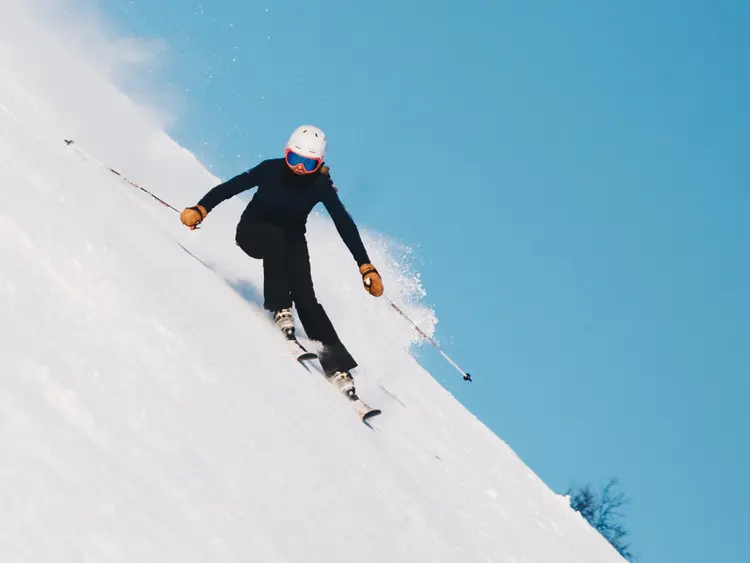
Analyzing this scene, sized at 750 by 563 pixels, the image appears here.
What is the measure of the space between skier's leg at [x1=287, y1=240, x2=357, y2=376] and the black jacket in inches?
5.3

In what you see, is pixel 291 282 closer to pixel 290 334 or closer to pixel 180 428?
pixel 290 334

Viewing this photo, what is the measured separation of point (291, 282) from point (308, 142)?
2.80ft

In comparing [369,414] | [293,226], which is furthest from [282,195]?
[369,414]

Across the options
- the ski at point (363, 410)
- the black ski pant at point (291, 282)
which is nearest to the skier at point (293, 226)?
the black ski pant at point (291, 282)

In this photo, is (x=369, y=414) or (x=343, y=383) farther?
(x=343, y=383)

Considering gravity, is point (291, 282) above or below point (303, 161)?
below

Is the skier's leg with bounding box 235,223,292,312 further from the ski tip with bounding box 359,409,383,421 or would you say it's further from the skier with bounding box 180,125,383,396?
the ski tip with bounding box 359,409,383,421

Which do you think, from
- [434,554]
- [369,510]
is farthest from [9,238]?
[434,554]

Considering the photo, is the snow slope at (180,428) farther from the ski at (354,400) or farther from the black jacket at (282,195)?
the black jacket at (282,195)

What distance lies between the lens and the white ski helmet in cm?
605

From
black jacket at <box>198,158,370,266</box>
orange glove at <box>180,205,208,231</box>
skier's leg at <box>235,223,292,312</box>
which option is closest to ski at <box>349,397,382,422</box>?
skier's leg at <box>235,223,292,312</box>

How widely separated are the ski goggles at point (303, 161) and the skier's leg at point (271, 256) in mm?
403

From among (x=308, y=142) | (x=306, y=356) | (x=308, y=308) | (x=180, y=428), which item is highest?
(x=308, y=142)

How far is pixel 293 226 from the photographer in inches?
248
